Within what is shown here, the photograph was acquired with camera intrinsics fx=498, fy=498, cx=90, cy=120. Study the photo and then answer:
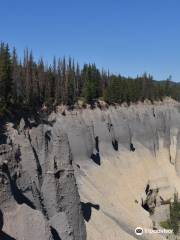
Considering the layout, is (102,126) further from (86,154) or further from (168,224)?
(168,224)

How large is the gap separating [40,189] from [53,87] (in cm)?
4869

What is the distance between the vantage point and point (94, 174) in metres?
53.3

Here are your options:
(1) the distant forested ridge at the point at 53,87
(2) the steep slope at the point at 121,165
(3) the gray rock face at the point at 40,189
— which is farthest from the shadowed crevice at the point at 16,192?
(1) the distant forested ridge at the point at 53,87

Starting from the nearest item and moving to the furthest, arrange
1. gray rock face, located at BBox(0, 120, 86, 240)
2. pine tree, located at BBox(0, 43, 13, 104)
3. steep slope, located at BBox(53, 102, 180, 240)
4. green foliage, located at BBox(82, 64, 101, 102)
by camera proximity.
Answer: gray rock face, located at BBox(0, 120, 86, 240) → steep slope, located at BBox(53, 102, 180, 240) → pine tree, located at BBox(0, 43, 13, 104) → green foliage, located at BBox(82, 64, 101, 102)

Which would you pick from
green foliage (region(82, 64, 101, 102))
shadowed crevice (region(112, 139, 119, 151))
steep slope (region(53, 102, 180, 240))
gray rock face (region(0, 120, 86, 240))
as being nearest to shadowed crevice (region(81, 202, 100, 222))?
steep slope (region(53, 102, 180, 240))

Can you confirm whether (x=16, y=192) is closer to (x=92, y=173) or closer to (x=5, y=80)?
(x=92, y=173)

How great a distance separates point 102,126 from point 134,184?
9598 mm

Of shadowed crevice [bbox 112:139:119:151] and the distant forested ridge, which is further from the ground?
the distant forested ridge

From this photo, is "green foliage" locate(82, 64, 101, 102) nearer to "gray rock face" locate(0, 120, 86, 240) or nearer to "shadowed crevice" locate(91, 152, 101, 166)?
"shadowed crevice" locate(91, 152, 101, 166)

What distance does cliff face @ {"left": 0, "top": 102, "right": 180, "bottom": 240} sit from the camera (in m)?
24.5

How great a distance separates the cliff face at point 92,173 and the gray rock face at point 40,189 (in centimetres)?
4

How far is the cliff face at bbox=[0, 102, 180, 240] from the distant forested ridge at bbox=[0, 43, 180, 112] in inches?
165

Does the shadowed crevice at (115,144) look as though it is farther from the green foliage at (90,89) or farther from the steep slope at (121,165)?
the green foliage at (90,89)

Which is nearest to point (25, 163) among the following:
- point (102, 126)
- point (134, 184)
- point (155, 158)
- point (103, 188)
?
point (103, 188)
